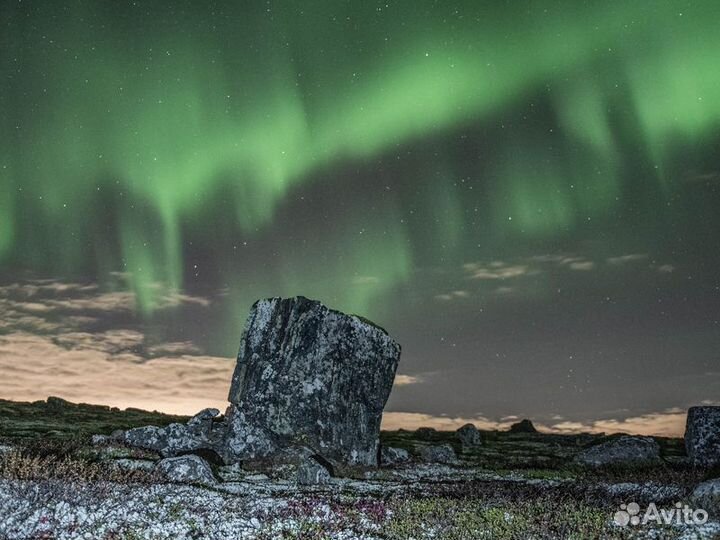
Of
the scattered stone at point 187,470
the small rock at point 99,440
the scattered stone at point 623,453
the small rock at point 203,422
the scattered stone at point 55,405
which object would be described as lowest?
the scattered stone at point 623,453

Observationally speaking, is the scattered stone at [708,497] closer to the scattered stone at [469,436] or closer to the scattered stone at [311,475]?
the scattered stone at [311,475]

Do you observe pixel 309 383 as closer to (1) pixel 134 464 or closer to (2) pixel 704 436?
(1) pixel 134 464

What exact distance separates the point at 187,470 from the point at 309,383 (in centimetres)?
993

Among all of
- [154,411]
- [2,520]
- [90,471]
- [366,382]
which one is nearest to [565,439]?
[366,382]

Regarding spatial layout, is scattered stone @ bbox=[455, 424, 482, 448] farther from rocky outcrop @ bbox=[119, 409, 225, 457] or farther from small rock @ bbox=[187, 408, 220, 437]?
rocky outcrop @ bbox=[119, 409, 225, 457]

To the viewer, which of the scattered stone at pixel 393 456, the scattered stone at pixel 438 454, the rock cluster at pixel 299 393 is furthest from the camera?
the scattered stone at pixel 438 454

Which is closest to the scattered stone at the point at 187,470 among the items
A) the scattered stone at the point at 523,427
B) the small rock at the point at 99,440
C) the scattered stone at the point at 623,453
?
the small rock at the point at 99,440

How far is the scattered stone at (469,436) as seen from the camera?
57722 mm

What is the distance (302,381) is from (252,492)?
1143 cm

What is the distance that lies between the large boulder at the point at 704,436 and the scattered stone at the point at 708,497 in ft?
65.6

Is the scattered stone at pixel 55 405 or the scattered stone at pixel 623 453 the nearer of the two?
the scattered stone at pixel 623 453

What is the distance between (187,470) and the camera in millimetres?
26984

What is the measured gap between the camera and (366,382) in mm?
36875

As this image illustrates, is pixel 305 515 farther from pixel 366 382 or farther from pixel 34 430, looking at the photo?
pixel 34 430
